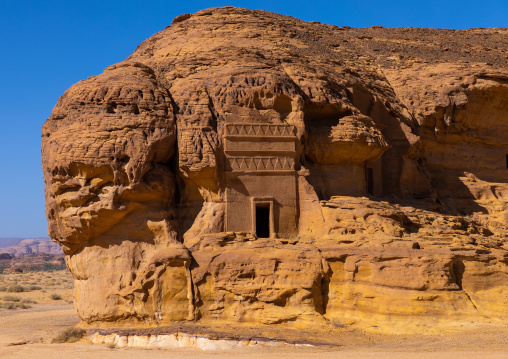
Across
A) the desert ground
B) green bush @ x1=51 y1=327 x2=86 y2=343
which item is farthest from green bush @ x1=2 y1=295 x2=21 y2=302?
green bush @ x1=51 y1=327 x2=86 y2=343

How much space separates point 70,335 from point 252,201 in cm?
733

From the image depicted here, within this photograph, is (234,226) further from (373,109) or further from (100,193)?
(373,109)

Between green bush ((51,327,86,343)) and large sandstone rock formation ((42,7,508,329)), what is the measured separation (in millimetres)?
464

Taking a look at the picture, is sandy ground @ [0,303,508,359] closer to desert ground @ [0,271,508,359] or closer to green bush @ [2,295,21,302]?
desert ground @ [0,271,508,359]

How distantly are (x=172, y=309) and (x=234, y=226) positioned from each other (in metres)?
3.35

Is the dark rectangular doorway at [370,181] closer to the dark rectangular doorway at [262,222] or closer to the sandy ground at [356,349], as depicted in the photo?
the dark rectangular doorway at [262,222]

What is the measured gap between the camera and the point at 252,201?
21.5 m

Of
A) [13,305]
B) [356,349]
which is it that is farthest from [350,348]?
[13,305]

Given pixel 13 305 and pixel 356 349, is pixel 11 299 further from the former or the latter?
pixel 356 349

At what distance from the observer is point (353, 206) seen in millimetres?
21672

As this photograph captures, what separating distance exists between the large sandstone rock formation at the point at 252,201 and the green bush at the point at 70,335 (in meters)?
0.46

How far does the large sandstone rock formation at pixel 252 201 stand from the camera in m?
19.7

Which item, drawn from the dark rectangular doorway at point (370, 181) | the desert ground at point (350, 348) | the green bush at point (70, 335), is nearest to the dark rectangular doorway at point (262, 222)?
the dark rectangular doorway at point (370, 181)

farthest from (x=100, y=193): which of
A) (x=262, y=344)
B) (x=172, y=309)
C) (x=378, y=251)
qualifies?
(x=378, y=251)
